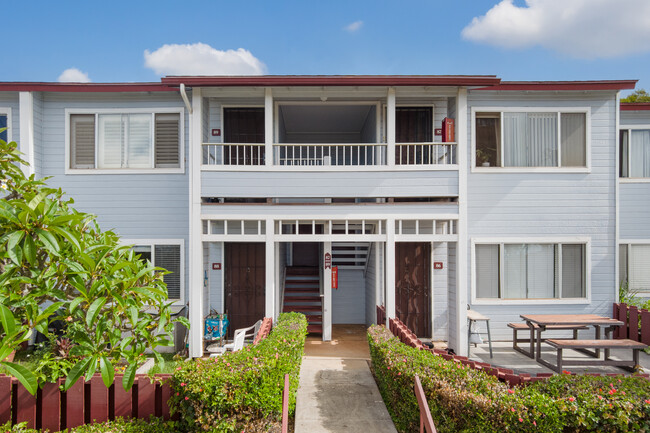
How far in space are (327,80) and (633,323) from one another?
924cm

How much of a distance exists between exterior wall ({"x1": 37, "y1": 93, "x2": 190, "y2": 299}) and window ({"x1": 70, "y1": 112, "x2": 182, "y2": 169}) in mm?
248

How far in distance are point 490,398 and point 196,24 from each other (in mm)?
20008

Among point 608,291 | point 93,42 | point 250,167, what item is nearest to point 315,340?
point 250,167

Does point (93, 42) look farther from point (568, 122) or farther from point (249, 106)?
point (568, 122)

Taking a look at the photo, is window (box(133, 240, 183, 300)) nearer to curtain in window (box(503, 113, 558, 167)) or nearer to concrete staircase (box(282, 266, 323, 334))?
concrete staircase (box(282, 266, 323, 334))

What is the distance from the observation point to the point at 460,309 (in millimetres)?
8133

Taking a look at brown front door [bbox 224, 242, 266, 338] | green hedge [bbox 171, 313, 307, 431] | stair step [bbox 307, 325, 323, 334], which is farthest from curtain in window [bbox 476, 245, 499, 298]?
green hedge [bbox 171, 313, 307, 431]

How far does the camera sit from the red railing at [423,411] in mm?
4104

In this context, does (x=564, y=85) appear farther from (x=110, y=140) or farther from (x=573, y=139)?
(x=110, y=140)

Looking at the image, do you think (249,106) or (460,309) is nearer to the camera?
(460,309)

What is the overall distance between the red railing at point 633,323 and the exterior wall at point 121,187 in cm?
1097

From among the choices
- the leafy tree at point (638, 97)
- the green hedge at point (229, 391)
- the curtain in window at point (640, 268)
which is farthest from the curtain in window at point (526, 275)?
the leafy tree at point (638, 97)

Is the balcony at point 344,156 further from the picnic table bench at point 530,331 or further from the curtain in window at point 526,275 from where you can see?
the picnic table bench at point 530,331

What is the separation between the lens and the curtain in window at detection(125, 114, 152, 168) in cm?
951
